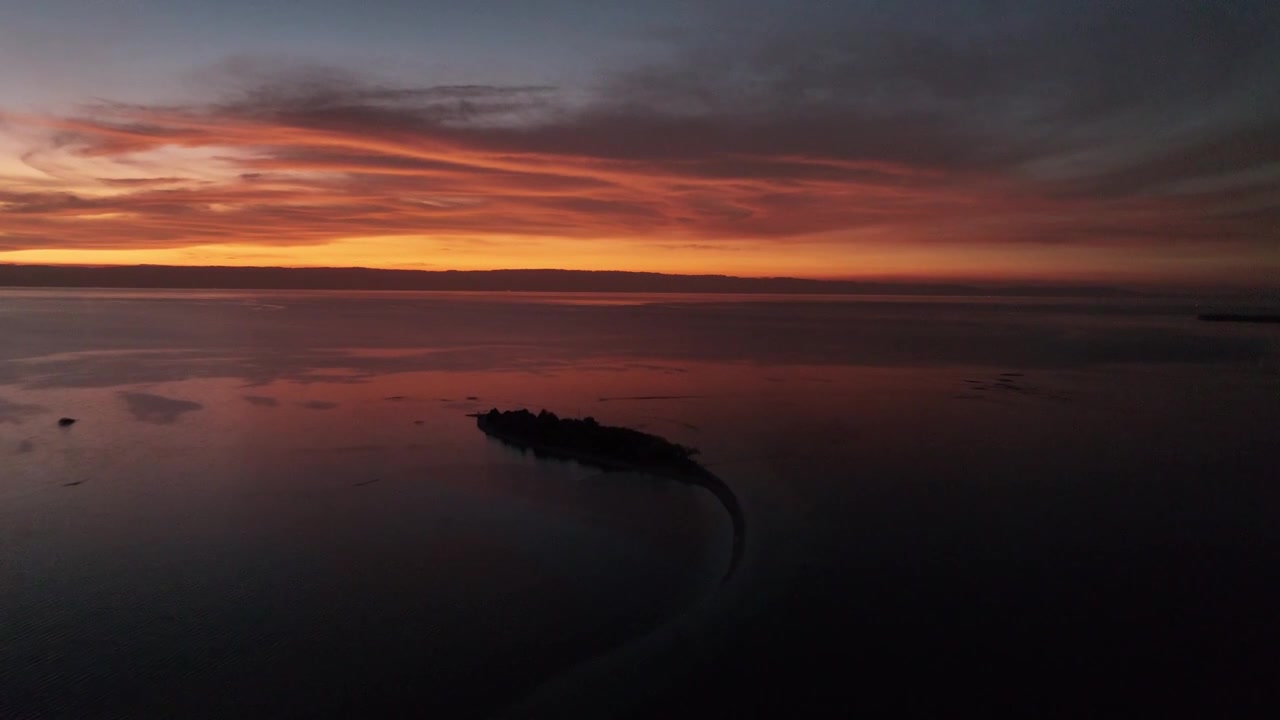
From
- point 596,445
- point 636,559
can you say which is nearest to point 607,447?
point 596,445

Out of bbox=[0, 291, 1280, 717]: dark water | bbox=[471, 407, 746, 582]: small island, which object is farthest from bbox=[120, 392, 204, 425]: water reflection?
bbox=[471, 407, 746, 582]: small island

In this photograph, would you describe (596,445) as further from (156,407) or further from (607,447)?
(156,407)

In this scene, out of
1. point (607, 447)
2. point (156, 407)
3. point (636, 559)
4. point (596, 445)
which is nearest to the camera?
point (636, 559)

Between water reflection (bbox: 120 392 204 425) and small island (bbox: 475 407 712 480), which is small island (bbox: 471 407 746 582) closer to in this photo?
small island (bbox: 475 407 712 480)

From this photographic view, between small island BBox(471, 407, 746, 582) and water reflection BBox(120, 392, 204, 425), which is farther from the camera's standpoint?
water reflection BBox(120, 392, 204, 425)

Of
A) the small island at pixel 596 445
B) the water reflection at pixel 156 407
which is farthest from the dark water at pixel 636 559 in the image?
the small island at pixel 596 445

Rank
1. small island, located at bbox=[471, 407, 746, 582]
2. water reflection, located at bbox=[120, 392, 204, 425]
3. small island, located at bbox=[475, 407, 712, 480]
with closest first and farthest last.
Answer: small island, located at bbox=[471, 407, 746, 582] → small island, located at bbox=[475, 407, 712, 480] → water reflection, located at bbox=[120, 392, 204, 425]
